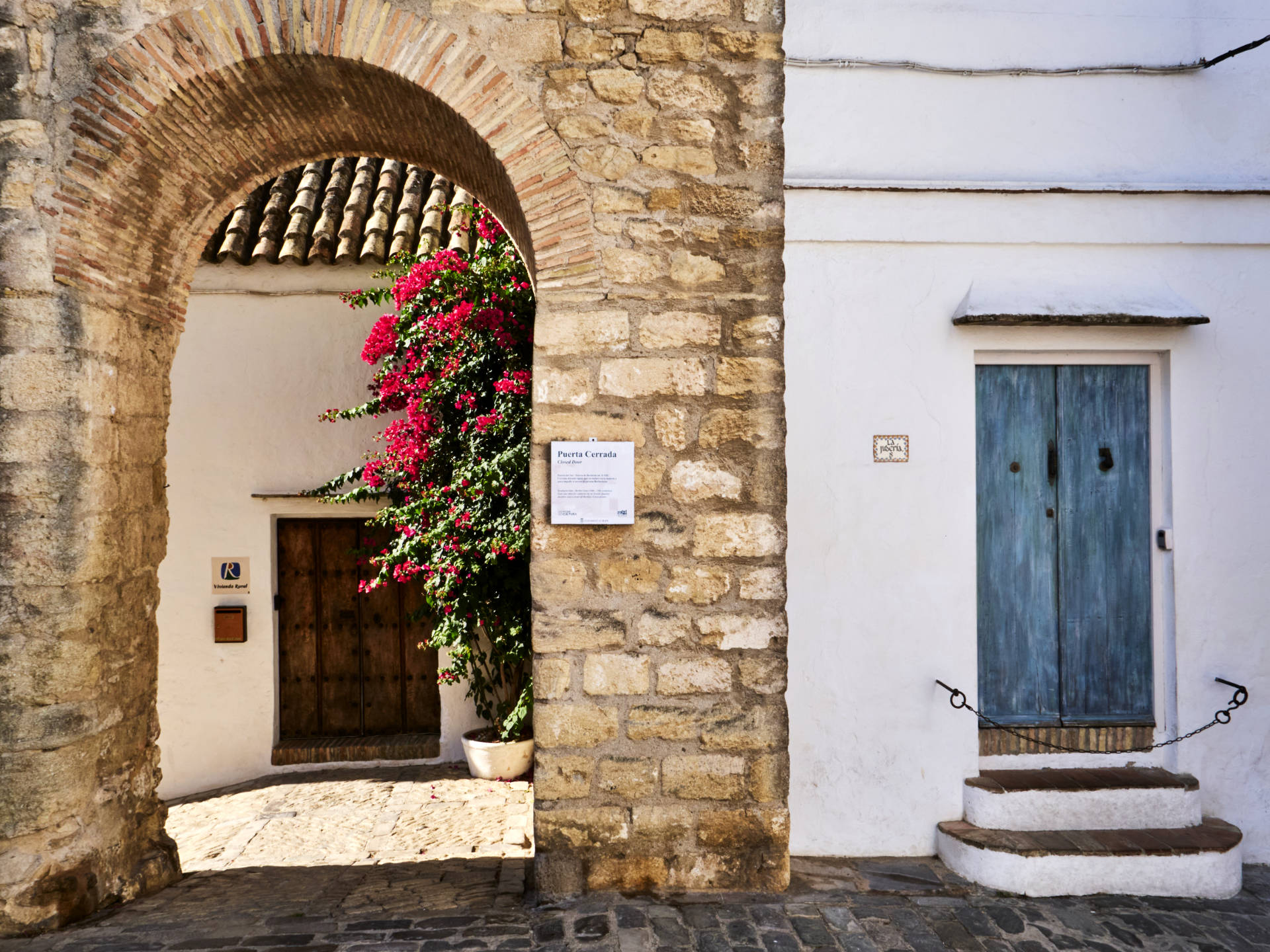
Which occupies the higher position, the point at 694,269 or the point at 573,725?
the point at 694,269

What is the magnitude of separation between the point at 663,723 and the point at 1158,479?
8.79ft

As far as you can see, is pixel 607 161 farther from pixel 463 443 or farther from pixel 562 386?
pixel 463 443

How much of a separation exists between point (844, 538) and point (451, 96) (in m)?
2.42

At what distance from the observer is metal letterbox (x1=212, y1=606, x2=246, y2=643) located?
544cm

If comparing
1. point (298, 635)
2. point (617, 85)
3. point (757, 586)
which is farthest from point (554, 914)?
point (298, 635)

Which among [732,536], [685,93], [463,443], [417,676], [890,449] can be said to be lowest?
[417,676]

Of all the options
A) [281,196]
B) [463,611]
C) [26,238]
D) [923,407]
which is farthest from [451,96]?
[281,196]

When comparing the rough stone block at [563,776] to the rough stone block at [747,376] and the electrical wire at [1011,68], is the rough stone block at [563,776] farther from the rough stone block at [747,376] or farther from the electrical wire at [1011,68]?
the electrical wire at [1011,68]

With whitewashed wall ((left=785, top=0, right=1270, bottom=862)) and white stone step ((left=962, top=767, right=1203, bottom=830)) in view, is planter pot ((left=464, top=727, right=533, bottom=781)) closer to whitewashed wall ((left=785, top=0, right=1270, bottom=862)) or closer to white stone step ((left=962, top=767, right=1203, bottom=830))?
whitewashed wall ((left=785, top=0, right=1270, bottom=862))

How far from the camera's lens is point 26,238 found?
9.27 ft

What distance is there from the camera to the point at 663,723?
297 centimetres

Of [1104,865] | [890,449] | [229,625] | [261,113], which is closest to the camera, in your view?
[261,113]

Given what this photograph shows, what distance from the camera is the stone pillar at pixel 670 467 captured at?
2.96 metres

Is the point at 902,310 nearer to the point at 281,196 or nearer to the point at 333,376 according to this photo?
the point at 333,376
